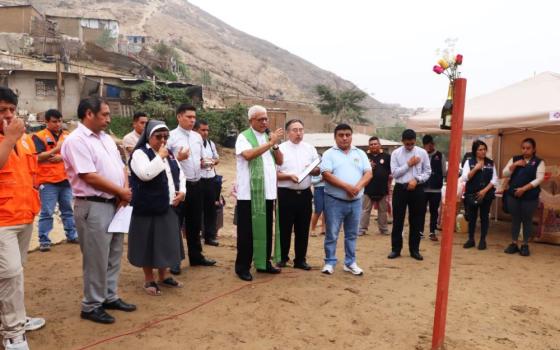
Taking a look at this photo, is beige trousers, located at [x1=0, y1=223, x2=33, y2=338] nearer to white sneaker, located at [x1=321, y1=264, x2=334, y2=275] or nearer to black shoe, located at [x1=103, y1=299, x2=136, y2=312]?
black shoe, located at [x1=103, y1=299, x2=136, y2=312]

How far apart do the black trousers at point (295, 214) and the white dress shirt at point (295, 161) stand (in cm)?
7

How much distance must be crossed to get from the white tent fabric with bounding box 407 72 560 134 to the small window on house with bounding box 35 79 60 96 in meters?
20.5

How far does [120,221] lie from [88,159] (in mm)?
571

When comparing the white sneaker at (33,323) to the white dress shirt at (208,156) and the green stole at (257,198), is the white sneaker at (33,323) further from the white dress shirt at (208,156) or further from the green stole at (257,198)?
the white dress shirt at (208,156)

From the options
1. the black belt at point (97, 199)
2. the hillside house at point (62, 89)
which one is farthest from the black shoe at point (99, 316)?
the hillside house at point (62, 89)

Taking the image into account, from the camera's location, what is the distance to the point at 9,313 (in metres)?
2.87

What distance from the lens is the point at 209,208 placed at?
238 inches

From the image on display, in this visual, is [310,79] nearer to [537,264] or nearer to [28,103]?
[28,103]

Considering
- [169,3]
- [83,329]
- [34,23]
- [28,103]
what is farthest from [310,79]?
[83,329]

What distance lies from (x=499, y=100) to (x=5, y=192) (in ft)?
23.7

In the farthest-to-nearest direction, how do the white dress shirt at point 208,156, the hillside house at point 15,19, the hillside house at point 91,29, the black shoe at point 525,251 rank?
the hillside house at point 91,29, the hillside house at point 15,19, the black shoe at point 525,251, the white dress shirt at point 208,156

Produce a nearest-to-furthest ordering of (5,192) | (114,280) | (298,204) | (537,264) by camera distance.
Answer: (5,192) → (114,280) → (298,204) → (537,264)

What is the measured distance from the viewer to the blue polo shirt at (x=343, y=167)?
491 centimetres

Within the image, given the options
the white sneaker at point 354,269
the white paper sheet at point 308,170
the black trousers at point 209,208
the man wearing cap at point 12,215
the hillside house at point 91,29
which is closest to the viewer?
the man wearing cap at point 12,215
